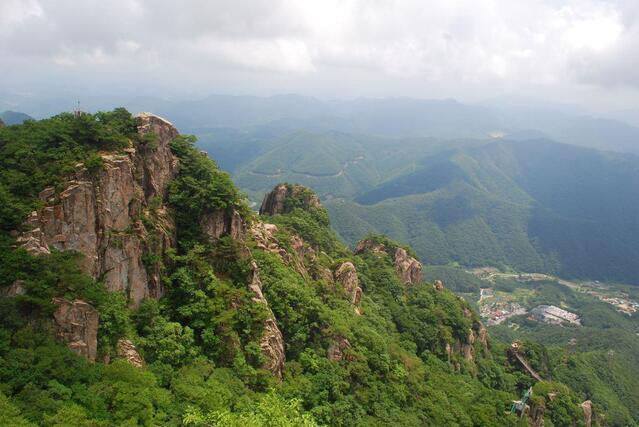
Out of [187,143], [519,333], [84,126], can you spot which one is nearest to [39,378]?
[84,126]

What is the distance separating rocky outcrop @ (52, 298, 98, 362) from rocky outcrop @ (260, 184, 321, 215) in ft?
150

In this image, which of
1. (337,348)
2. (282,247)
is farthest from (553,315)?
(337,348)

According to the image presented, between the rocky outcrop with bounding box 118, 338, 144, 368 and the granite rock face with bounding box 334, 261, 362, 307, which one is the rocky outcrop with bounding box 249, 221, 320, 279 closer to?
the granite rock face with bounding box 334, 261, 362, 307

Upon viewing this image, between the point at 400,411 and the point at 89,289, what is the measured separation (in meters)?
26.7

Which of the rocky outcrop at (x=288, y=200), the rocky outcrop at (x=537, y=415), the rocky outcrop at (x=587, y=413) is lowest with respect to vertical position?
the rocky outcrop at (x=587, y=413)

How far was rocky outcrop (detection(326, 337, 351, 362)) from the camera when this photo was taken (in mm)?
38375

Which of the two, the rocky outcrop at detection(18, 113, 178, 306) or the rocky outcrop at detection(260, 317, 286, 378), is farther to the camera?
the rocky outcrop at detection(260, 317, 286, 378)

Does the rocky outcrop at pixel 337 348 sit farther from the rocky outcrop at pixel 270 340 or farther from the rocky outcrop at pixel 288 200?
the rocky outcrop at pixel 288 200

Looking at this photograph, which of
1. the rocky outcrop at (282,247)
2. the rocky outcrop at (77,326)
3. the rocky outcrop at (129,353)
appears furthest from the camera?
the rocky outcrop at (282,247)

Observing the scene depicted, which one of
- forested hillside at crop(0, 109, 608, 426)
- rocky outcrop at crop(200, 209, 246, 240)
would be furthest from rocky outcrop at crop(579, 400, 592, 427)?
rocky outcrop at crop(200, 209, 246, 240)

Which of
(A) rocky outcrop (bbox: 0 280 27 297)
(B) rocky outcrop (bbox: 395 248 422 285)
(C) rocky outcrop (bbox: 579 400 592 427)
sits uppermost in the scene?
(A) rocky outcrop (bbox: 0 280 27 297)

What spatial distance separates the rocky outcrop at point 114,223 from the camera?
2712 cm

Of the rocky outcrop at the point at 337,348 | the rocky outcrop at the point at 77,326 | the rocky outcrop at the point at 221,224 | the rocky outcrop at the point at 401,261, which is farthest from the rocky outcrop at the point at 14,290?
the rocky outcrop at the point at 401,261

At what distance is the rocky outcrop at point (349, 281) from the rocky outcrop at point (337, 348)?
42.4 ft
